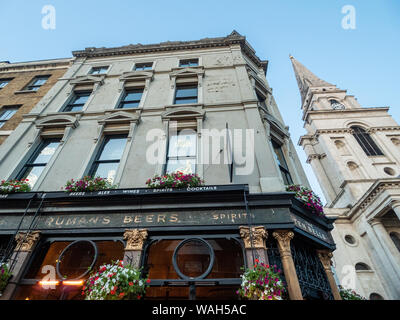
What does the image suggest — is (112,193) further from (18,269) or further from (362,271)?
(362,271)

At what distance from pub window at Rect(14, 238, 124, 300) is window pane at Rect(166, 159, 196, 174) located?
11.0 ft

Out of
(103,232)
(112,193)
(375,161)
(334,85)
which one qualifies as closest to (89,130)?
(112,193)

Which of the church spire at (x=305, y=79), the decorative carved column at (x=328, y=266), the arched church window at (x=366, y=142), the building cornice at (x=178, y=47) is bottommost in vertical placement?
the decorative carved column at (x=328, y=266)

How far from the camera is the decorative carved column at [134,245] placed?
596 centimetres

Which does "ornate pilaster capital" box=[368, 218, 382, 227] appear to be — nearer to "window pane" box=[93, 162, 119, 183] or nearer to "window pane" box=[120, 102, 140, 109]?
"window pane" box=[120, 102, 140, 109]

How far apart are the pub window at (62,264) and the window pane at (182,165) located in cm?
335

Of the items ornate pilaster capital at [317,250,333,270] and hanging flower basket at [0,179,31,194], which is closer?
ornate pilaster capital at [317,250,333,270]

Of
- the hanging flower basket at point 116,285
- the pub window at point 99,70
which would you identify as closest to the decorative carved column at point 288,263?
the hanging flower basket at point 116,285

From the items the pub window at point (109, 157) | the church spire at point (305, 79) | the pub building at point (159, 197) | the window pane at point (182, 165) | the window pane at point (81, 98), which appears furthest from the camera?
the church spire at point (305, 79)

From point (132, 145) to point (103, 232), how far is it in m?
3.99

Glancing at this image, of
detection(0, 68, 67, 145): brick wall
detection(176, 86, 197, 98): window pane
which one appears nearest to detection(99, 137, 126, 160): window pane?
detection(176, 86, 197, 98): window pane

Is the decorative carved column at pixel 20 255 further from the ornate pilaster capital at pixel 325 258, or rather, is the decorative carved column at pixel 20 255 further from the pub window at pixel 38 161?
the ornate pilaster capital at pixel 325 258

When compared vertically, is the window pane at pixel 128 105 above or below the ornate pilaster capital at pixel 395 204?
above

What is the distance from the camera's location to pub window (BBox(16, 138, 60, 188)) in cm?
916
